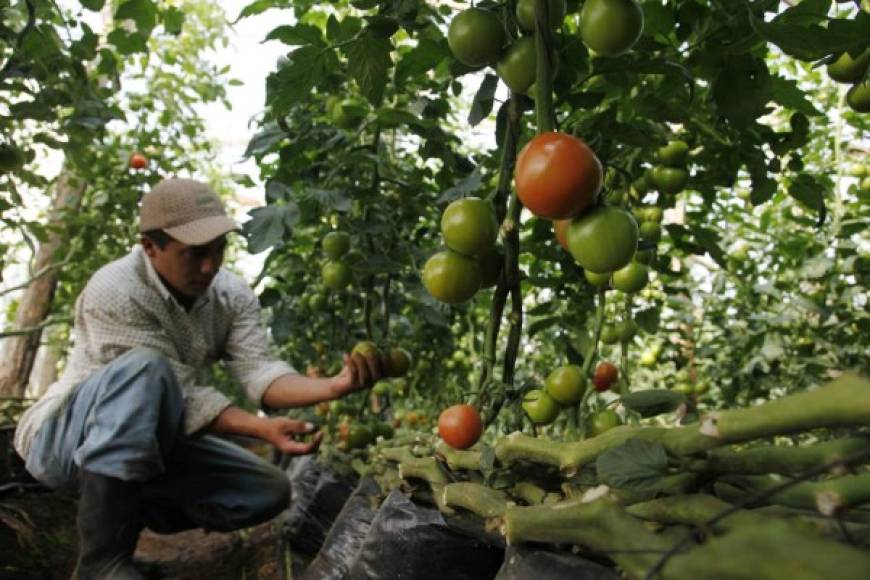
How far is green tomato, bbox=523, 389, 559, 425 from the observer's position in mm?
1334

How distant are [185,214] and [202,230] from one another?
99 millimetres

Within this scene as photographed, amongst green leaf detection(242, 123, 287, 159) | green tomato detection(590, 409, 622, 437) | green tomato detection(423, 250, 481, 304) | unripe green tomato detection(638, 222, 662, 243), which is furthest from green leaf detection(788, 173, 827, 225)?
green leaf detection(242, 123, 287, 159)

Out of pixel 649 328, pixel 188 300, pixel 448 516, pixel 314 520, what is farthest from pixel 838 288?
pixel 188 300

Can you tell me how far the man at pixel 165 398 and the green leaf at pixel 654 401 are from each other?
1085 mm

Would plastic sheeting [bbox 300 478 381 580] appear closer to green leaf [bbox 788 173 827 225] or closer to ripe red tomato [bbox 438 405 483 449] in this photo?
ripe red tomato [bbox 438 405 483 449]

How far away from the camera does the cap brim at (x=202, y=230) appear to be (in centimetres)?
217

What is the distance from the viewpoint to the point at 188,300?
2.45 m

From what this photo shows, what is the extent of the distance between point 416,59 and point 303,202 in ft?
2.09

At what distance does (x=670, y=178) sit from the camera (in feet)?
5.08

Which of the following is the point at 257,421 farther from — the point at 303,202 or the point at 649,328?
the point at 649,328

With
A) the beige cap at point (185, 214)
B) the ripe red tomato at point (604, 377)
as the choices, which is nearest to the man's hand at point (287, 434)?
the beige cap at point (185, 214)

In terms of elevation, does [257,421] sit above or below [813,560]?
below

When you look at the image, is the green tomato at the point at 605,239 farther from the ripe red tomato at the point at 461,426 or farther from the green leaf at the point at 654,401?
the ripe red tomato at the point at 461,426

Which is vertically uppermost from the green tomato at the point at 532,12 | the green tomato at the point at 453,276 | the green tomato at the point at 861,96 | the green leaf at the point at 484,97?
the green tomato at the point at 532,12
